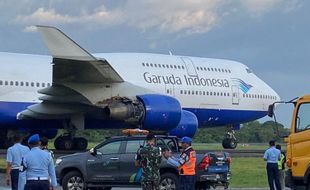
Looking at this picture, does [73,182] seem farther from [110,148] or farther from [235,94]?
[235,94]

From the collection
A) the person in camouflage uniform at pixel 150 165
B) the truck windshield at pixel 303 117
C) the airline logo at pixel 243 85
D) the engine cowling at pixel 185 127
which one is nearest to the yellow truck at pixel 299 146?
the truck windshield at pixel 303 117

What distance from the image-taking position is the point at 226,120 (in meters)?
41.1

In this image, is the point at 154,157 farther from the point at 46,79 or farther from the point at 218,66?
the point at 218,66

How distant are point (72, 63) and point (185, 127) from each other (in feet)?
16.9

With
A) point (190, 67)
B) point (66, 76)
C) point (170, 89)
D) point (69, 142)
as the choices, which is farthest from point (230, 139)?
point (66, 76)

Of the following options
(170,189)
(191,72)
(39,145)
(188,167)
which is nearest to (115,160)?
(170,189)

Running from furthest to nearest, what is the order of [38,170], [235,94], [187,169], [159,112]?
1. [235,94]
2. [159,112]
3. [187,169]
4. [38,170]

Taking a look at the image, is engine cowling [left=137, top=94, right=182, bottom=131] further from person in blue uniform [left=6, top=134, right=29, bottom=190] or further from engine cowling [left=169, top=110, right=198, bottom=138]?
person in blue uniform [left=6, top=134, right=29, bottom=190]

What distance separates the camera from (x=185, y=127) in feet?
105

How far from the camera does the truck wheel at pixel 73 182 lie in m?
19.7

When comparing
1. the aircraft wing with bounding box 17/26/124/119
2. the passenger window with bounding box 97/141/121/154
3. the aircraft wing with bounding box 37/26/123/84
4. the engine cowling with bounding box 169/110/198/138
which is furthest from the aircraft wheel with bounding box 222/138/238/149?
the passenger window with bounding box 97/141/121/154

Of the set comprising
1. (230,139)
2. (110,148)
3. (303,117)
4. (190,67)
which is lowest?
(110,148)

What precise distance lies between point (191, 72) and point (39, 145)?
2653 centimetres

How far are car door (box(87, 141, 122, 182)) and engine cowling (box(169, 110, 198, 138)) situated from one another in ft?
39.2
